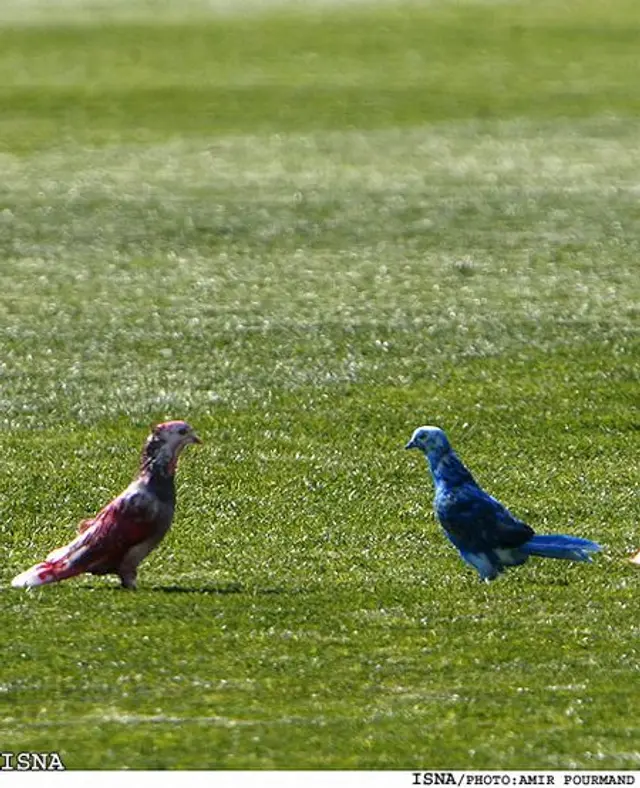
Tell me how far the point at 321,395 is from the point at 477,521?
236 inches

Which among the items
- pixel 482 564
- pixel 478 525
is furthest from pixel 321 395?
pixel 478 525

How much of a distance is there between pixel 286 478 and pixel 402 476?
819 millimetres

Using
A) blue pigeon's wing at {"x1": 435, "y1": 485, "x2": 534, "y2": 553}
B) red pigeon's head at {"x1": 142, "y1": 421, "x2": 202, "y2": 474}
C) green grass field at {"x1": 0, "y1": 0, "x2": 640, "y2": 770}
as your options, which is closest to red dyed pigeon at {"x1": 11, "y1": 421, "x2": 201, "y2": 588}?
red pigeon's head at {"x1": 142, "y1": 421, "x2": 202, "y2": 474}

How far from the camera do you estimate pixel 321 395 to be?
17.5 m

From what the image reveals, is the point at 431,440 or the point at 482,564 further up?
the point at 431,440

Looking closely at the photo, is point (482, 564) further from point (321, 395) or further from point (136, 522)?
point (321, 395)

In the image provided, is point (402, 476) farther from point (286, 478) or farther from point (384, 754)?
point (384, 754)

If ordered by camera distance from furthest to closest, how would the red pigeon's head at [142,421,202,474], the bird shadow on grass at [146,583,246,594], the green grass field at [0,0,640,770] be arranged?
the bird shadow on grass at [146,583,246,594] < the red pigeon's head at [142,421,202,474] < the green grass field at [0,0,640,770]

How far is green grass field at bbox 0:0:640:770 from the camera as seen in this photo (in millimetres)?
10023

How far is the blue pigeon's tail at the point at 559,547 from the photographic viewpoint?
38.1ft

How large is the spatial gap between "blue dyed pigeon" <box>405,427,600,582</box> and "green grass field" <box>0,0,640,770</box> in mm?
254

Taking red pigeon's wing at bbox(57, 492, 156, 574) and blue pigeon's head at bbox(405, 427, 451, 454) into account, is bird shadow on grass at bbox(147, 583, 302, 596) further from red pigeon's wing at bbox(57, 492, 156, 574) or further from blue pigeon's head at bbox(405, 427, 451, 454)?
blue pigeon's head at bbox(405, 427, 451, 454)

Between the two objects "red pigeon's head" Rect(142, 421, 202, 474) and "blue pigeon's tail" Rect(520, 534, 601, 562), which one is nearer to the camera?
"red pigeon's head" Rect(142, 421, 202, 474)

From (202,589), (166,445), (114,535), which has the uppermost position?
(166,445)
